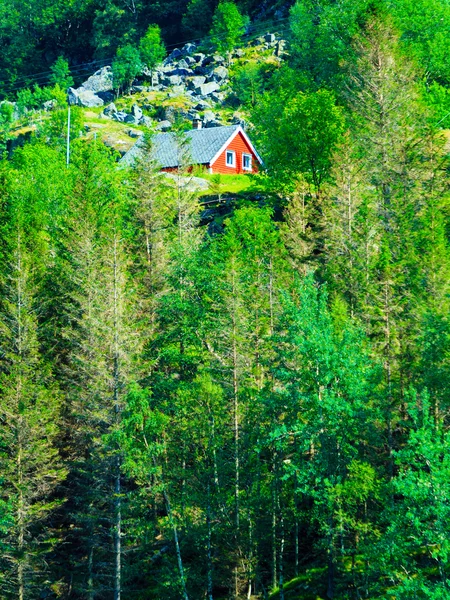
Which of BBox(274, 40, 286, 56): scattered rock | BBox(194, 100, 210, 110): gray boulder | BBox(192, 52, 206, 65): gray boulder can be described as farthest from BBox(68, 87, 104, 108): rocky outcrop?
BBox(274, 40, 286, 56): scattered rock

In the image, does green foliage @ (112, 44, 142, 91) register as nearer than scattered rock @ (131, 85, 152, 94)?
Yes

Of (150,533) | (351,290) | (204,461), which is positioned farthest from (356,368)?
(150,533)

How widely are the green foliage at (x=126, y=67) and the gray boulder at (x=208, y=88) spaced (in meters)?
12.5

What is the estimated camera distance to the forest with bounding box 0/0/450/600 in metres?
A: 22.0

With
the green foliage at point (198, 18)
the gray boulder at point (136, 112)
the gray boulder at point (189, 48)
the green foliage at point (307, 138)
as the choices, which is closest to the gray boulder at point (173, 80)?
the gray boulder at point (189, 48)

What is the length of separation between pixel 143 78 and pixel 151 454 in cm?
9460

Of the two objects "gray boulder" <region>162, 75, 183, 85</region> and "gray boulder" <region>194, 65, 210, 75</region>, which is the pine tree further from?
"gray boulder" <region>194, 65, 210, 75</region>

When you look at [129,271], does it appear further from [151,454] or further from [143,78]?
[143,78]

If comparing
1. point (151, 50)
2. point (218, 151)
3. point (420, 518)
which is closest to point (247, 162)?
point (218, 151)

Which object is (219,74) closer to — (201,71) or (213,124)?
(201,71)

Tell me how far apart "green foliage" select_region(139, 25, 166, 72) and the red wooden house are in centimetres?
4447

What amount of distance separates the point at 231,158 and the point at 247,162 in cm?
283

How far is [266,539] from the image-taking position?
2595 centimetres

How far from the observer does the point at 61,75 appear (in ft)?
384
